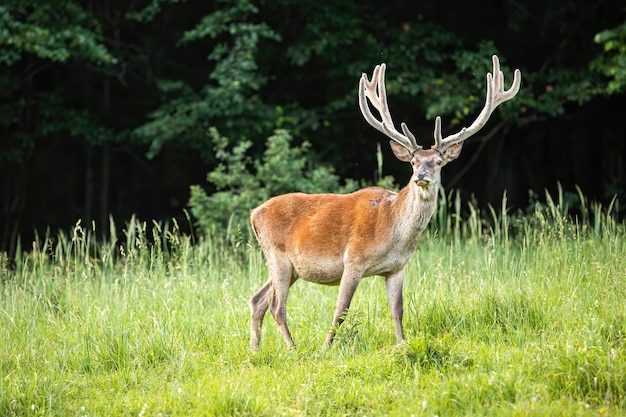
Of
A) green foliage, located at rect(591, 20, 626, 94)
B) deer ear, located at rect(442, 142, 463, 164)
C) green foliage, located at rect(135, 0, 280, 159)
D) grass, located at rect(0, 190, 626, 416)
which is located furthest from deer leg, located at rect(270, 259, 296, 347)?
green foliage, located at rect(591, 20, 626, 94)

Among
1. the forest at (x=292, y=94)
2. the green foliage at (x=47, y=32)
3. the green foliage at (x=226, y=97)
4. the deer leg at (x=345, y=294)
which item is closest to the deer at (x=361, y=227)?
the deer leg at (x=345, y=294)

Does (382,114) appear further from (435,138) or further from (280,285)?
(280,285)

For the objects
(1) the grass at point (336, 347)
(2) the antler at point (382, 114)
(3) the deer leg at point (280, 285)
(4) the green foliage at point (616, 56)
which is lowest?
(1) the grass at point (336, 347)

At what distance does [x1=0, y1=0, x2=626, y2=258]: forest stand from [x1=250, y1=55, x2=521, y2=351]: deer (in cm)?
454

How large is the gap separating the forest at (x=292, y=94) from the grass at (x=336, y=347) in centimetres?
386

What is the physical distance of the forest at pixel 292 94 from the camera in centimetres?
1369

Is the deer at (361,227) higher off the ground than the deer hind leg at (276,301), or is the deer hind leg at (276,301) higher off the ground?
the deer at (361,227)

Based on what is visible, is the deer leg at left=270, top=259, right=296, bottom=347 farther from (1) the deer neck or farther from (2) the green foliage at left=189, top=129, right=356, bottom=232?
(2) the green foliage at left=189, top=129, right=356, bottom=232

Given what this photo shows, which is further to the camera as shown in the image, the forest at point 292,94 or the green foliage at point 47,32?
the forest at point 292,94

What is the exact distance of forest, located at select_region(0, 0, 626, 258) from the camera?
13.7m

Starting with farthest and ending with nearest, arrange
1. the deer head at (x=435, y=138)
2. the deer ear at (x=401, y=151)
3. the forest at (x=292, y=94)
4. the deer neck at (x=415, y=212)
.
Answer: the forest at (x=292, y=94), the deer ear at (x=401, y=151), the deer neck at (x=415, y=212), the deer head at (x=435, y=138)

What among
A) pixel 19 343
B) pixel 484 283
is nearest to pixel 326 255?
pixel 484 283

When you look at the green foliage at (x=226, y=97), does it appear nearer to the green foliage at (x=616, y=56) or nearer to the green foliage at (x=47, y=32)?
the green foliage at (x=47, y=32)

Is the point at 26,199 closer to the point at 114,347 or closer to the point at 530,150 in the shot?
the point at 530,150
